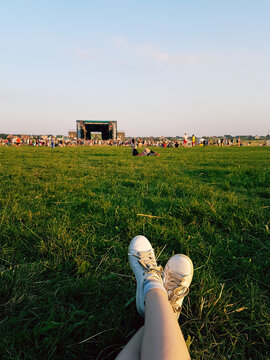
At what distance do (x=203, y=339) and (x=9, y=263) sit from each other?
5.11 feet

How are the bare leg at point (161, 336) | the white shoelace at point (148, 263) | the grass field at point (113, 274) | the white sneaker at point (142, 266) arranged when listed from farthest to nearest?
the white shoelace at point (148, 263) < the white sneaker at point (142, 266) < the grass field at point (113, 274) < the bare leg at point (161, 336)

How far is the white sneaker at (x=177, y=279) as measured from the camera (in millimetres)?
1333

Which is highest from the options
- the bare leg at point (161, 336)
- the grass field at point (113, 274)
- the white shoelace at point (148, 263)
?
the bare leg at point (161, 336)

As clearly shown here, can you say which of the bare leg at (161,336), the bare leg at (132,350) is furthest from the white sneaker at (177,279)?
the bare leg at (132,350)

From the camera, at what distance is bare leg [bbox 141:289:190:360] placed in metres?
0.89

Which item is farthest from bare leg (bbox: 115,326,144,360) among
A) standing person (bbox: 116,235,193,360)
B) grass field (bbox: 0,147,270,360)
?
grass field (bbox: 0,147,270,360)

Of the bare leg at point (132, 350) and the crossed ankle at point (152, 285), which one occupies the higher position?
the crossed ankle at point (152, 285)

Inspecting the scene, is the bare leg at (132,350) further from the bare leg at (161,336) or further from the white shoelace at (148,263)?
the white shoelace at (148,263)

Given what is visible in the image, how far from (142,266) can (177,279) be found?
276 millimetres

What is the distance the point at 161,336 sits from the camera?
37.8 inches

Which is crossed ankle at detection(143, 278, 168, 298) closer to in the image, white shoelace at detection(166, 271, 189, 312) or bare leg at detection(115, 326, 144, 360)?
white shoelace at detection(166, 271, 189, 312)

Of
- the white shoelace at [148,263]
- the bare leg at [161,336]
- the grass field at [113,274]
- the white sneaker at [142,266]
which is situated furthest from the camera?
the white shoelace at [148,263]

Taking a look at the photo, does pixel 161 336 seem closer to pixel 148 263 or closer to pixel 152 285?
pixel 152 285

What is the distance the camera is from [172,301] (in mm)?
1327
